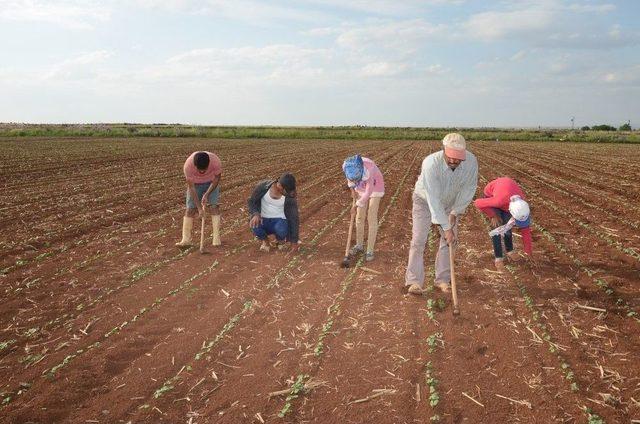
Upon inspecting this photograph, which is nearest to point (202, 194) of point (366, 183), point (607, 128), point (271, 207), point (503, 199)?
point (271, 207)

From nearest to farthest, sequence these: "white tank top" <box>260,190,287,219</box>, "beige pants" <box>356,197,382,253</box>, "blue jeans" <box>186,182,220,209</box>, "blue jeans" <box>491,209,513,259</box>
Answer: "blue jeans" <box>491,209,513,259</box> < "beige pants" <box>356,197,382,253</box> < "white tank top" <box>260,190,287,219</box> < "blue jeans" <box>186,182,220,209</box>

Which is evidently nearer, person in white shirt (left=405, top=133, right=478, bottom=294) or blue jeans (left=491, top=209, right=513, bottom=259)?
person in white shirt (left=405, top=133, right=478, bottom=294)

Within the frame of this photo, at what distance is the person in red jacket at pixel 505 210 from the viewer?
5.75m

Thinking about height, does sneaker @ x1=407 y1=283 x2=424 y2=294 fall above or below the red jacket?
below

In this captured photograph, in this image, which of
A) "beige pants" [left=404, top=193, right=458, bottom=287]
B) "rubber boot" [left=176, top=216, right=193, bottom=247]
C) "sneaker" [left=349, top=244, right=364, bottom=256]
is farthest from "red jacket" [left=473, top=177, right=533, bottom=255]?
"rubber boot" [left=176, top=216, right=193, bottom=247]

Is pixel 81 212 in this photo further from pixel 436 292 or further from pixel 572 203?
pixel 572 203

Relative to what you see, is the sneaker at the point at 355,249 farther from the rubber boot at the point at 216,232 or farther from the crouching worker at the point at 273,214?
the rubber boot at the point at 216,232

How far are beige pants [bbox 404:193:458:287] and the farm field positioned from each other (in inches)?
10.4

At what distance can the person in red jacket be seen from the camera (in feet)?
18.9

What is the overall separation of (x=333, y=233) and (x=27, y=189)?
9.99 meters

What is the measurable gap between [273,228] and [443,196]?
3.22 metres

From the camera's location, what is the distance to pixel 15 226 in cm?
875

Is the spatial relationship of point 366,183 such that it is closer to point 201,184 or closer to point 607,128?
point 201,184

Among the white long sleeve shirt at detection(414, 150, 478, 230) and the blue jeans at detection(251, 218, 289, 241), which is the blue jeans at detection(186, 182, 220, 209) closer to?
the blue jeans at detection(251, 218, 289, 241)
